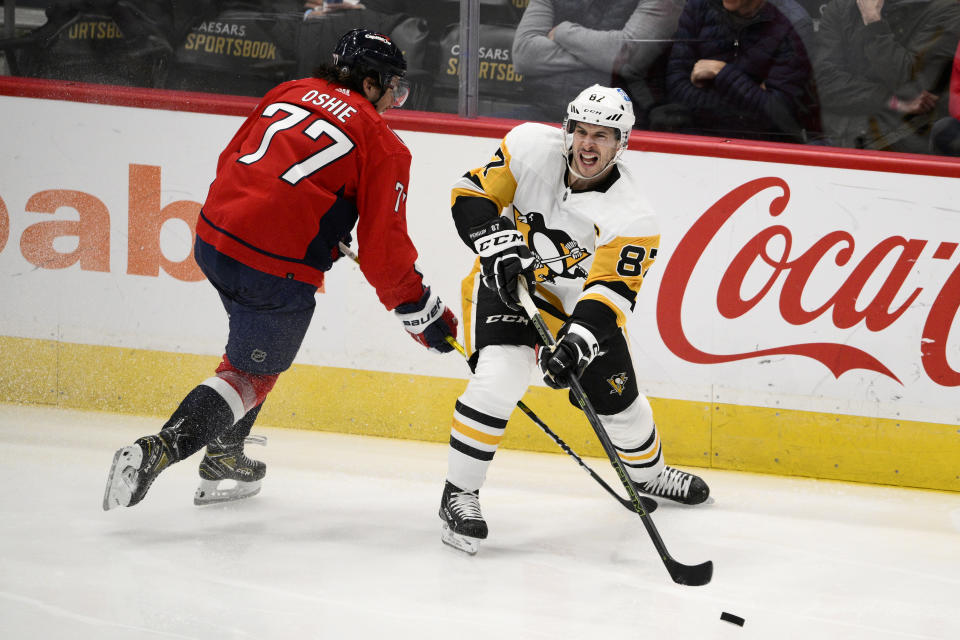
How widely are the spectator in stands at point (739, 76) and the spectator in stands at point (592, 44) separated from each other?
0.07 m

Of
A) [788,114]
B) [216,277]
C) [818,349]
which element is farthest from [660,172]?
[216,277]

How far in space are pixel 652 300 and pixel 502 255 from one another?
95 cm

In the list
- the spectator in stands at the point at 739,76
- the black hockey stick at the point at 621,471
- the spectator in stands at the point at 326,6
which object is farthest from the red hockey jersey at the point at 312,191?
the spectator in stands at the point at 739,76

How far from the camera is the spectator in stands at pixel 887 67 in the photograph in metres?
3.37

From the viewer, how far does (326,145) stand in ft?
8.57

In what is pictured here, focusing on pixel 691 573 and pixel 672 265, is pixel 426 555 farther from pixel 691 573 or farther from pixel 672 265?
pixel 672 265

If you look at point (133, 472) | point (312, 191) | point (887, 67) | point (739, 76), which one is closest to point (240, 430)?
point (133, 472)

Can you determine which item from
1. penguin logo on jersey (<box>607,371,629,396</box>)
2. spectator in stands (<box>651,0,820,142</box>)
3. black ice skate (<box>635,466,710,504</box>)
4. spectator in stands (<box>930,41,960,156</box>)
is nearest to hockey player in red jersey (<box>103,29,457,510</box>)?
penguin logo on jersey (<box>607,371,629,396</box>)

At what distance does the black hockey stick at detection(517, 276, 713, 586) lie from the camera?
250cm

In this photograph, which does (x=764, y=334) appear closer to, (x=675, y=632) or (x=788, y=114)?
(x=788, y=114)

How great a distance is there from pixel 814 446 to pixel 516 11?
1.74 metres

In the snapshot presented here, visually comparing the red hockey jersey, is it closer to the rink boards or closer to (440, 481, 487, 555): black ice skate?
(440, 481, 487, 555): black ice skate

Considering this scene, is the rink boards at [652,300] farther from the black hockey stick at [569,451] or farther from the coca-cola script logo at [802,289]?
the black hockey stick at [569,451]

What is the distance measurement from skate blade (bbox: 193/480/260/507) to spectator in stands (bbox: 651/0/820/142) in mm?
1740
